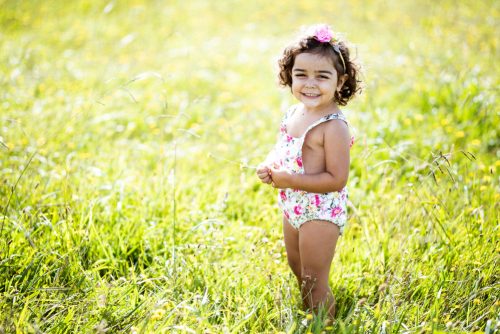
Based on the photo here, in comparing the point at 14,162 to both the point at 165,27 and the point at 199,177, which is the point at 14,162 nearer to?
the point at 199,177

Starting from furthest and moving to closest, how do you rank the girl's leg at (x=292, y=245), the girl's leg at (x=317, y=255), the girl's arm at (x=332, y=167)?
the girl's leg at (x=292, y=245) < the girl's leg at (x=317, y=255) < the girl's arm at (x=332, y=167)

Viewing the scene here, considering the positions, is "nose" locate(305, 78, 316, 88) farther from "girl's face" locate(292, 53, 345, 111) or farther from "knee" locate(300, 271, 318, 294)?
"knee" locate(300, 271, 318, 294)

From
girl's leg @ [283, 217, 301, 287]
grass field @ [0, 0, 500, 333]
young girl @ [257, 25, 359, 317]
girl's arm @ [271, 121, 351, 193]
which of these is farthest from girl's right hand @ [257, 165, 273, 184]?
grass field @ [0, 0, 500, 333]

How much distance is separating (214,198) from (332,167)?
1.33 metres

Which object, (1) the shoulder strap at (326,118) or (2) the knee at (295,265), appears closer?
(1) the shoulder strap at (326,118)

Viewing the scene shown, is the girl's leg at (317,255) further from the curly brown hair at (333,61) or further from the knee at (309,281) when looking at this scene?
the curly brown hair at (333,61)

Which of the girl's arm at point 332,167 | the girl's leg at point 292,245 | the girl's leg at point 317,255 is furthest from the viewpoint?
the girl's leg at point 292,245

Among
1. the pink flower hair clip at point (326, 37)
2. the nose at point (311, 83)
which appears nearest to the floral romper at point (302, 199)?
the nose at point (311, 83)

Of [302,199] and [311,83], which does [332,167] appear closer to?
[302,199]

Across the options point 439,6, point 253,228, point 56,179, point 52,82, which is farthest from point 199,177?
point 439,6

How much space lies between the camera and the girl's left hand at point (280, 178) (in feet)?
6.72

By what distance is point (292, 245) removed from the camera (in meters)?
2.29

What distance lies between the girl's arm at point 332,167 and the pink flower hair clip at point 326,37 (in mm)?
324

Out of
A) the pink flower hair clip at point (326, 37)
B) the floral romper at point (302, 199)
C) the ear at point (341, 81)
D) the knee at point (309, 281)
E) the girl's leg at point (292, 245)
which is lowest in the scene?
the knee at point (309, 281)
